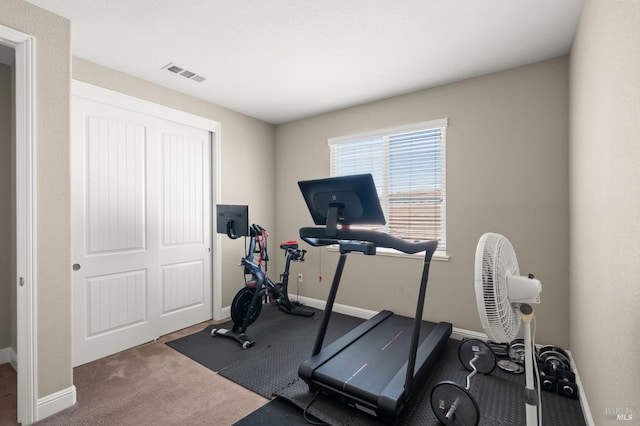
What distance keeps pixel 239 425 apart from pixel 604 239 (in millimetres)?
2390

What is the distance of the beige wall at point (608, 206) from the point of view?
3.82 ft

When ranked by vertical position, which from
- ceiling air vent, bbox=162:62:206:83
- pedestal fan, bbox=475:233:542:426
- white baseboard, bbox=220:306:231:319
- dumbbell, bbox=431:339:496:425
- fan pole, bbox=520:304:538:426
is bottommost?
white baseboard, bbox=220:306:231:319

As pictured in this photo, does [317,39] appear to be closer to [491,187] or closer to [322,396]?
[491,187]

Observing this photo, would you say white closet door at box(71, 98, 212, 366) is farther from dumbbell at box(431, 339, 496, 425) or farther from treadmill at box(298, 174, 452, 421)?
dumbbell at box(431, 339, 496, 425)

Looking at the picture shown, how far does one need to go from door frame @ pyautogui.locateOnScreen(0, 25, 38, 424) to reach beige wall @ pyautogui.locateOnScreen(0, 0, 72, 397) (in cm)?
4

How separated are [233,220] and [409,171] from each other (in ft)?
7.05

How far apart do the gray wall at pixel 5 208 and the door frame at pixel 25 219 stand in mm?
1181

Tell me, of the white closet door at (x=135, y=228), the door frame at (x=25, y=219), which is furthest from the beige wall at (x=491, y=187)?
the door frame at (x=25, y=219)

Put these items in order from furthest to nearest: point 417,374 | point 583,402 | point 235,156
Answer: point 235,156
point 417,374
point 583,402

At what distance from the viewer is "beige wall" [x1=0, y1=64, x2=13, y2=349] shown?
2750mm

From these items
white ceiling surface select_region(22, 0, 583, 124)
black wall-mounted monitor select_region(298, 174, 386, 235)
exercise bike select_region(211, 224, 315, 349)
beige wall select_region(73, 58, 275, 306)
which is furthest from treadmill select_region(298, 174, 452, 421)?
beige wall select_region(73, 58, 275, 306)

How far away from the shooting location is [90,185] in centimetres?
282

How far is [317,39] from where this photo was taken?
2465 millimetres

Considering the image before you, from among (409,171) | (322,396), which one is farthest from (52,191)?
(409,171)
